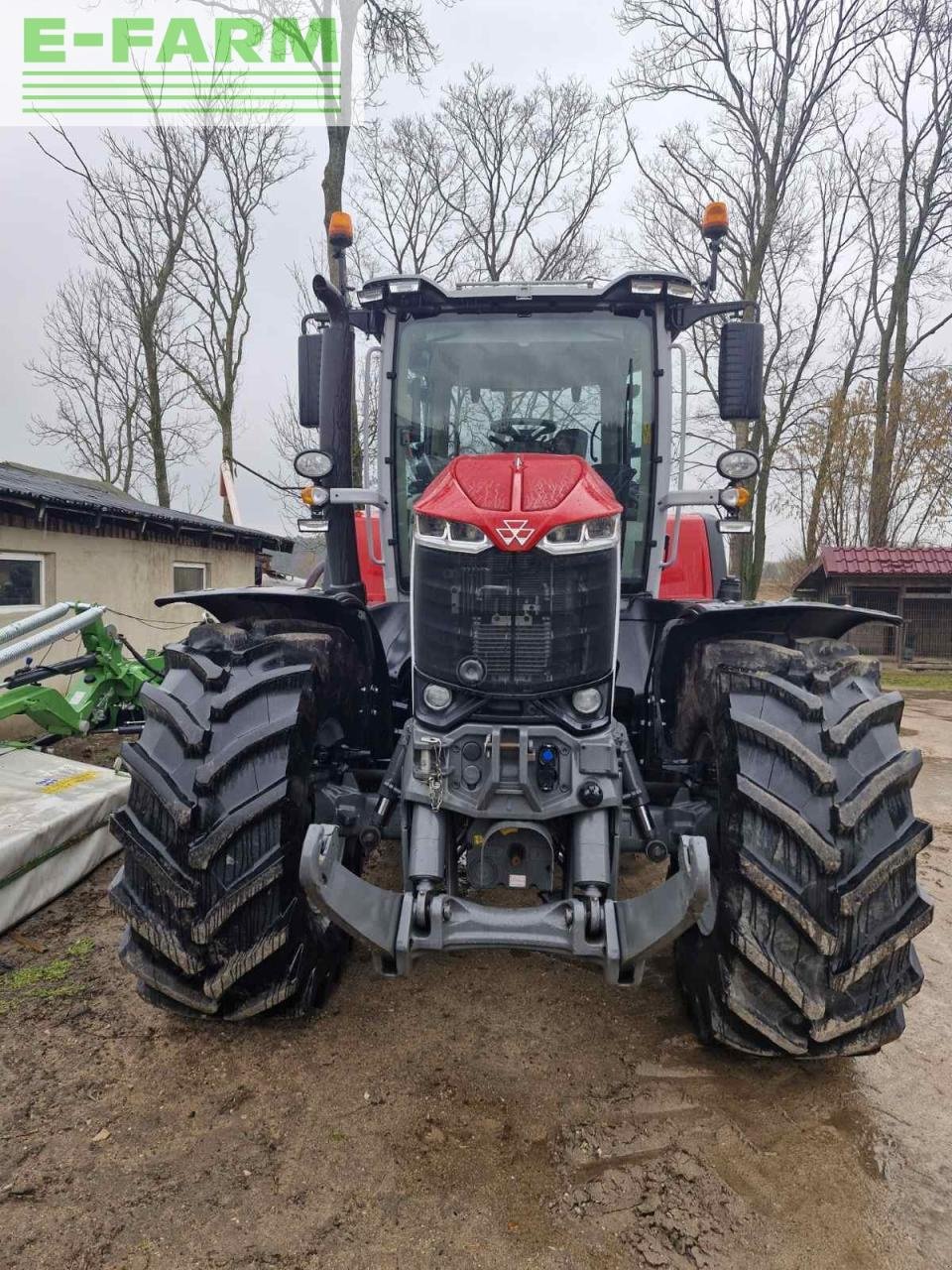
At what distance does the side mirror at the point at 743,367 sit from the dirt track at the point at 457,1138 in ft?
7.78

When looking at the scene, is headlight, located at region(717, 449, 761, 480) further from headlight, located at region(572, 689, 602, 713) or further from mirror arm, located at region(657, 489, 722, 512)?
headlight, located at region(572, 689, 602, 713)

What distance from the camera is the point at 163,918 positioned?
225 cm

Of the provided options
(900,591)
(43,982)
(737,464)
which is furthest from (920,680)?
(43,982)

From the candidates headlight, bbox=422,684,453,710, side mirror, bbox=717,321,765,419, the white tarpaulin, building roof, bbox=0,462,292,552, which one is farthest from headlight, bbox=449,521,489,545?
building roof, bbox=0,462,292,552

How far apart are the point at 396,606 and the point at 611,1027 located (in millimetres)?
1907

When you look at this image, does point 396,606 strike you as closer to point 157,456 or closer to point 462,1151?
point 462,1151

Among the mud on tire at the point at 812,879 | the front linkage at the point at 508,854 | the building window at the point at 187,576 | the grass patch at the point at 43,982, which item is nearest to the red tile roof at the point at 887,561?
the building window at the point at 187,576

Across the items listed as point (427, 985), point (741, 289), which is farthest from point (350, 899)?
point (741, 289)

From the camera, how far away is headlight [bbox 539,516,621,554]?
2.32 m

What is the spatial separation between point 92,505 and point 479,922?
9.35 meters

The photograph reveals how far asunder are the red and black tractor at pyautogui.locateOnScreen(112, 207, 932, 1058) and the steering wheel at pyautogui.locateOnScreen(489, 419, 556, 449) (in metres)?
0.57

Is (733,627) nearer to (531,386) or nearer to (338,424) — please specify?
(531,386)

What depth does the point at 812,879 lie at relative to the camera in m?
2.12

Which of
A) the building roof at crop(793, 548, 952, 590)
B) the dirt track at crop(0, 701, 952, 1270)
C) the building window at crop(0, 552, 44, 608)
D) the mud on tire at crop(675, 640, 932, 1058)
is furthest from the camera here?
the building roof at crop(793, 548, 952, 590)
